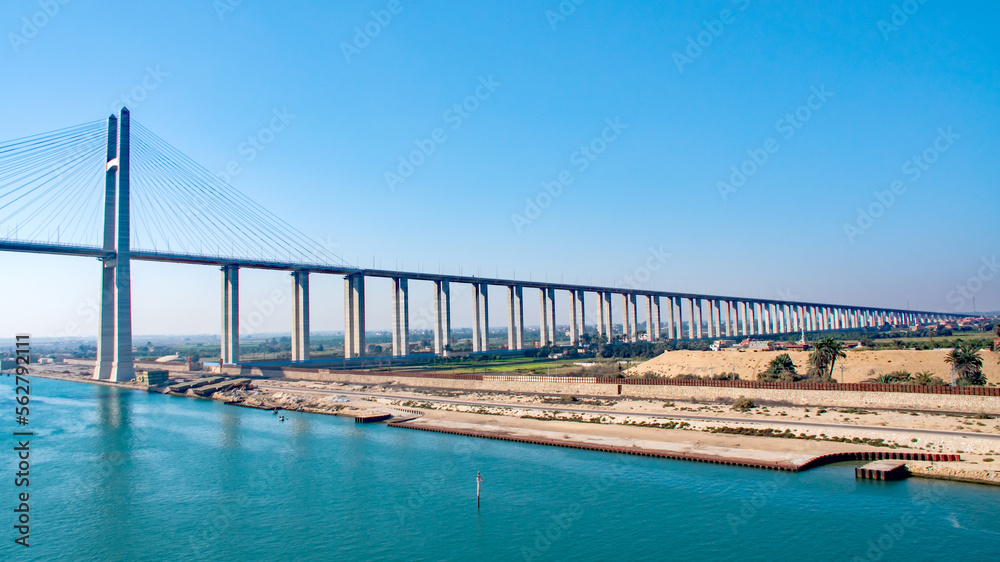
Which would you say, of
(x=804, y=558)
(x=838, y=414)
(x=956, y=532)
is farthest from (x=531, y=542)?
(x=838, y=414)

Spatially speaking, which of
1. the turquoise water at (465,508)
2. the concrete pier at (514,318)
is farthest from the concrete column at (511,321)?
the turquoise water at (465,508)

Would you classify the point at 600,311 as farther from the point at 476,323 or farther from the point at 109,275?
the point at 109,275

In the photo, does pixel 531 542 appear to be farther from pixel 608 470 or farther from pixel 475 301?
pixel 475 301

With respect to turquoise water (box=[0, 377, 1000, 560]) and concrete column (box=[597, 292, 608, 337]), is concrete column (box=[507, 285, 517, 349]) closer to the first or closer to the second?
concrete column (box=[597, 292, 608, 337])

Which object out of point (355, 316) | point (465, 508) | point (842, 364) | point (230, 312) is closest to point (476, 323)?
point (355, 316)

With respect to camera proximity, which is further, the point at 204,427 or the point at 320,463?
the point at 204,427

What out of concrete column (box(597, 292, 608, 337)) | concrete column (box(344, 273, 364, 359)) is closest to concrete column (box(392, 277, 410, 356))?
concrete column (box(344, 273, 364, 359))

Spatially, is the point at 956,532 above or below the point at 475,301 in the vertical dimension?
below
